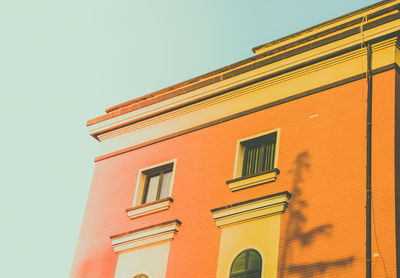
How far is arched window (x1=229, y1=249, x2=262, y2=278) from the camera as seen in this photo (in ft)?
53.7

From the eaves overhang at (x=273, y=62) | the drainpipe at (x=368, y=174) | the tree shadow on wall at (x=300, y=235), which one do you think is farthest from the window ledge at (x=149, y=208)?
the drainpipe at (x=368, y=174)

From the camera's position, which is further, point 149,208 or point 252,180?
point 149,208

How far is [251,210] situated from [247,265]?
54.6 inches

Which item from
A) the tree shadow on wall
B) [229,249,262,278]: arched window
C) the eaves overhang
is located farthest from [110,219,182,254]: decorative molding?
the eaves overhang

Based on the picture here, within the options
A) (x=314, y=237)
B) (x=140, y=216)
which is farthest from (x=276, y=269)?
(x=140, y=216)

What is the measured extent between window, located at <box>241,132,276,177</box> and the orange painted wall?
0.28 m

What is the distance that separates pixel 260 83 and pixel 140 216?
15.8 feet

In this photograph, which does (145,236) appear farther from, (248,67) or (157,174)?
(248,67)

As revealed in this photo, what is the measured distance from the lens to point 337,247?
15.3 m

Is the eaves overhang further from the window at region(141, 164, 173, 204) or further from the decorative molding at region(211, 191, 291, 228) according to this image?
the decorative molding at region(211, 191, 291, 228)

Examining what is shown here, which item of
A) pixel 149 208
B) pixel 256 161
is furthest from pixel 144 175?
pixel 256 161

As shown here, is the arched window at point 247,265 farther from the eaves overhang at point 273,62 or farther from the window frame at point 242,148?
the eaves overhang at point 273,62

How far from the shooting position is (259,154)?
18.7m

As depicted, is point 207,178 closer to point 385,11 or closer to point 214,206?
point 214,206
